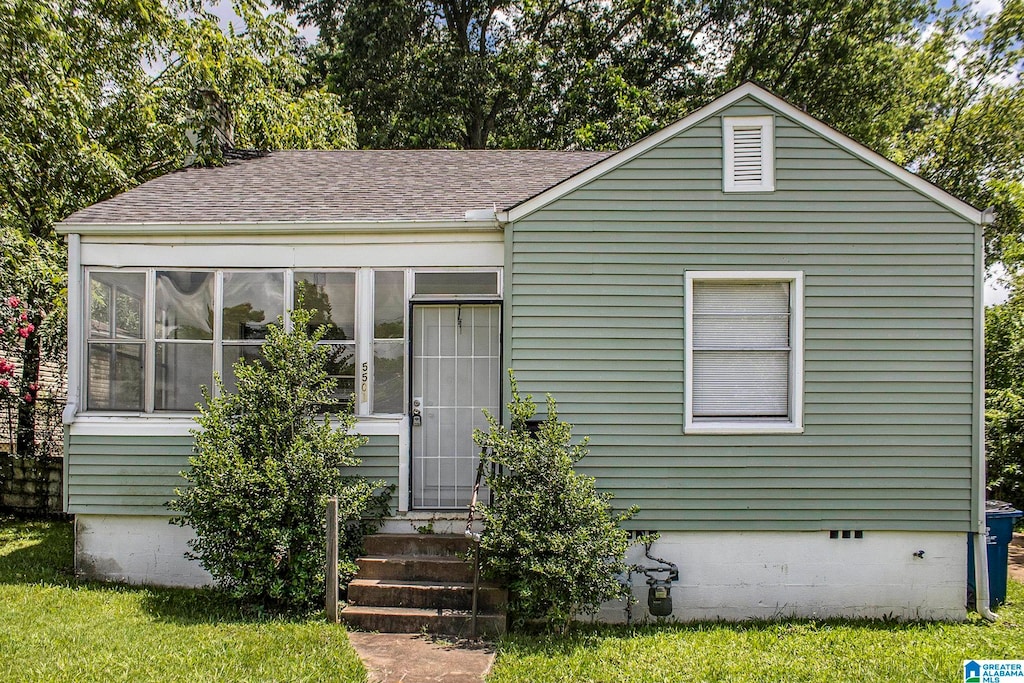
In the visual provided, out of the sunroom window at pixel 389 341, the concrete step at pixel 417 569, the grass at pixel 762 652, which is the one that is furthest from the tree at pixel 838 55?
the concrete step at pixel 417 569

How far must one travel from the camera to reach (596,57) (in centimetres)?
2031

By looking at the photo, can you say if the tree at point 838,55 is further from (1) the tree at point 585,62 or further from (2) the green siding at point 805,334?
(2) the green siding at point 805,334

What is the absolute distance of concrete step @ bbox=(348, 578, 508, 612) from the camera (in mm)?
6137

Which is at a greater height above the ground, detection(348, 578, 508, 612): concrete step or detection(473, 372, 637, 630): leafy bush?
detection(473, 372, 637, 630): leafy bush

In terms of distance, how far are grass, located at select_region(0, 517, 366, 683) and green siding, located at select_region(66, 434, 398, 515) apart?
2.55ft

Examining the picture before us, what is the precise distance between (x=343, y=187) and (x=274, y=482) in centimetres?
380

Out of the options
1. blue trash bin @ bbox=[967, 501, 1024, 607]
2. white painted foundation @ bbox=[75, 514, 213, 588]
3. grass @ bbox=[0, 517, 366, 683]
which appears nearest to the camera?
grass @ bbox=[0, 517, 366, 683]

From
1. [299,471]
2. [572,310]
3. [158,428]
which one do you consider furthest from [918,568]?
[158,428]

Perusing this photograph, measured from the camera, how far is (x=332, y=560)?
605 centimetres

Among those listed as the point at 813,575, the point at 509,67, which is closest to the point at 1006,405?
the point at 813,575

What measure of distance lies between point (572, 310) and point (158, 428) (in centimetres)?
443

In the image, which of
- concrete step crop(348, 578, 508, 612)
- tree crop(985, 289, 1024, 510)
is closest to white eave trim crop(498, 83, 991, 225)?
concrete step crop(348, 578, 508, 612)

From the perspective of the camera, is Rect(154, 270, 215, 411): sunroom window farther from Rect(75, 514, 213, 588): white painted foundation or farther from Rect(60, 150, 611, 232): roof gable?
Rect(75, 514, 213, 588): white painted foundation

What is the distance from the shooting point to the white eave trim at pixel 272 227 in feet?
23.5
